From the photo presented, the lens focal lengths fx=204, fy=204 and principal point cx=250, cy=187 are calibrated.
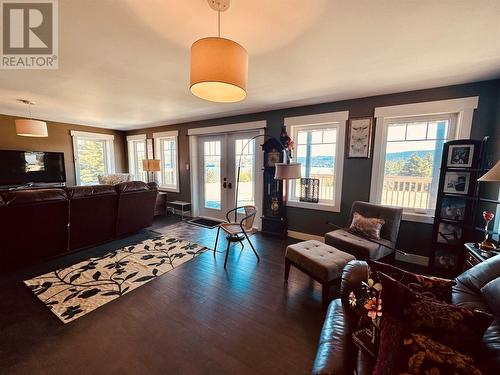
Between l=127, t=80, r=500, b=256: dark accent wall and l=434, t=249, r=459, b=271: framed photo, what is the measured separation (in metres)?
0.23

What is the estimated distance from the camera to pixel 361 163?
3.26 metres

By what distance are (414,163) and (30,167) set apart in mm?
7762

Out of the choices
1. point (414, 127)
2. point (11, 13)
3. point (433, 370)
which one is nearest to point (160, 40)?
point (11, 13)

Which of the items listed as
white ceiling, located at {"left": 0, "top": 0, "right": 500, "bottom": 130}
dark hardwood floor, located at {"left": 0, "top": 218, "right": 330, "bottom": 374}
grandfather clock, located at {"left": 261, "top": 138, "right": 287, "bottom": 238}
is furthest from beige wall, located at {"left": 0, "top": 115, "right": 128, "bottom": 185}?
grandfather clock, located at {"left": 261, "top": 138, "right": 287, "bottom": 238}

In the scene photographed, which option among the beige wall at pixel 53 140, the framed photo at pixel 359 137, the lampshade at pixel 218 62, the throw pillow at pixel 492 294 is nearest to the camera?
the throw pillow at pixel 492 294

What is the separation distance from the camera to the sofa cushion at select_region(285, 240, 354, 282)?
2.01 metres

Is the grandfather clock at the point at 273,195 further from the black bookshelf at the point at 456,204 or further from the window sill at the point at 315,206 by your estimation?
the black bookshelf at the point at 456,204

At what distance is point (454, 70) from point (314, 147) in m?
1.91

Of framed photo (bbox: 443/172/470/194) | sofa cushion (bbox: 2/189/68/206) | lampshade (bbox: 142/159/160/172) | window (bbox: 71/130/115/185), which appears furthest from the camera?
window (bbox: 71/130/115/185)

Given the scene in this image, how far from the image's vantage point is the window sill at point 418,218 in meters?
2.85

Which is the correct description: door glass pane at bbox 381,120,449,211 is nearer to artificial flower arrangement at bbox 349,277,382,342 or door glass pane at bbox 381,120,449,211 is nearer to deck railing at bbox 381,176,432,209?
deck railing at bbox 381,176,432,209

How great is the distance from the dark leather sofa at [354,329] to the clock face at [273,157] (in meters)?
2.58

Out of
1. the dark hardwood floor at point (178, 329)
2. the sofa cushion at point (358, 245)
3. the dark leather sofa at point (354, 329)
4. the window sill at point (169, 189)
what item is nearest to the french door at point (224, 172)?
the window sill at point (169, 189)

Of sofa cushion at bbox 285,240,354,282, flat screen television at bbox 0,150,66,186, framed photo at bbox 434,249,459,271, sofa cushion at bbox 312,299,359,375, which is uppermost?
flat screen television at bbox 0,150,66,186
